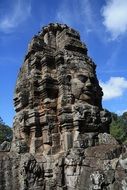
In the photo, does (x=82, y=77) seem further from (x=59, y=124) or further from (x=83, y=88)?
(x=59, y=124)

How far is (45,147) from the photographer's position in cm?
1039

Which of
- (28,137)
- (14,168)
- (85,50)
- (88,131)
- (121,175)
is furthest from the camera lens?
(85,50)

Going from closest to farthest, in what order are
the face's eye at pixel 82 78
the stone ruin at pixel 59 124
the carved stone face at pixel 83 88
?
1. the stone ruin at pixel 59 124
2. the carved stone face at pixel 83 88
3. the face's eye at pixel 82 78

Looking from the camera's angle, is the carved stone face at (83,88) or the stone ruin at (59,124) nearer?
the stone ruin at (59,124)

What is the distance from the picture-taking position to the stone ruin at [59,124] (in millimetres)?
8828

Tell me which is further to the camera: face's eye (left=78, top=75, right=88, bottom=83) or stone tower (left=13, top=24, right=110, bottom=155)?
face's eye (left=78, top=75, right=88, bottom=83)

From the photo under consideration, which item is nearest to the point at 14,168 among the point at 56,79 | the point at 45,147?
the point at 45,147

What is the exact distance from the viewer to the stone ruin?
29.0 ft

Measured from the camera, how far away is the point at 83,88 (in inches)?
418

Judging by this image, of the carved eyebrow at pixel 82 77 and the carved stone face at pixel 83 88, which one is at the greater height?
the carved eyebrow at pixel 82 77

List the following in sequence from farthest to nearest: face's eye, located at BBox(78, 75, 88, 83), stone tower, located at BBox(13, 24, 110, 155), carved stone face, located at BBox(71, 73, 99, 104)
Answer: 1. face's eye, located at BBox(78, 75, 88, 83)
2. carved stone face, located at BBox(71, 73, 99, 104)
3. stone tower, located at BBox(13, 24, 110, 155)

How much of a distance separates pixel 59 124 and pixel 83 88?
151 cm

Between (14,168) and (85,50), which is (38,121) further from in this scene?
(85,50)

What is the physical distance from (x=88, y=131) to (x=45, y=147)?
5.22 feet
